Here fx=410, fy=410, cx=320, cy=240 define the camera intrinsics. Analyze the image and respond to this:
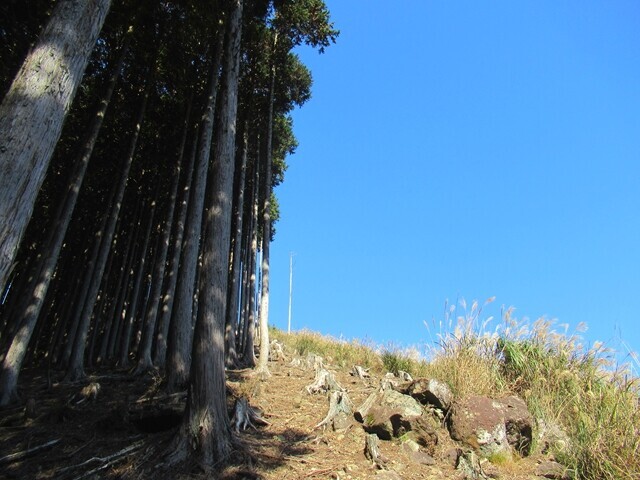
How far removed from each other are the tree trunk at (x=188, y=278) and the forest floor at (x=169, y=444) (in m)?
0.54

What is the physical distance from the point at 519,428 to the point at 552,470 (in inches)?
26.3

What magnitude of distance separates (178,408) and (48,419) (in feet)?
9.03

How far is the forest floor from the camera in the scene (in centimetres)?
459

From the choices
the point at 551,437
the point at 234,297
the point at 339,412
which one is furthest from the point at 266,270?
the point at 551,437

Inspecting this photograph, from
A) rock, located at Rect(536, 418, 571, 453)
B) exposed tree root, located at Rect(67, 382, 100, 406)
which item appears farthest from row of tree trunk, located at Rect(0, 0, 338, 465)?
rock, located at Rect(536, 418, 571, 453)

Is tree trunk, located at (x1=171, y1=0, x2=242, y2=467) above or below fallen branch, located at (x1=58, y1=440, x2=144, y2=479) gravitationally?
above

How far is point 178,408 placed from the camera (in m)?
5.62

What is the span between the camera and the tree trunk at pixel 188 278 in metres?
7.37

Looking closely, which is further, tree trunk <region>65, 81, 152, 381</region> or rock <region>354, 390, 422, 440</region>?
tree trunk <region>65, 81, 152, 381</region>

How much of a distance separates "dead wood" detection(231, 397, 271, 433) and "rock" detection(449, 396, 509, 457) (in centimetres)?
270

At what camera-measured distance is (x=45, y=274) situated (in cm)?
884

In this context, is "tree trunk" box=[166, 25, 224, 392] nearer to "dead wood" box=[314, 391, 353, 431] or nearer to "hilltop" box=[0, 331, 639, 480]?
"hilltop" box=[0, 331, 639, 480]

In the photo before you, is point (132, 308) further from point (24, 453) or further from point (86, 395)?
point (24, 453)

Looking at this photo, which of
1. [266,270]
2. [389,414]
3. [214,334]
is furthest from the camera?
[266,270]
